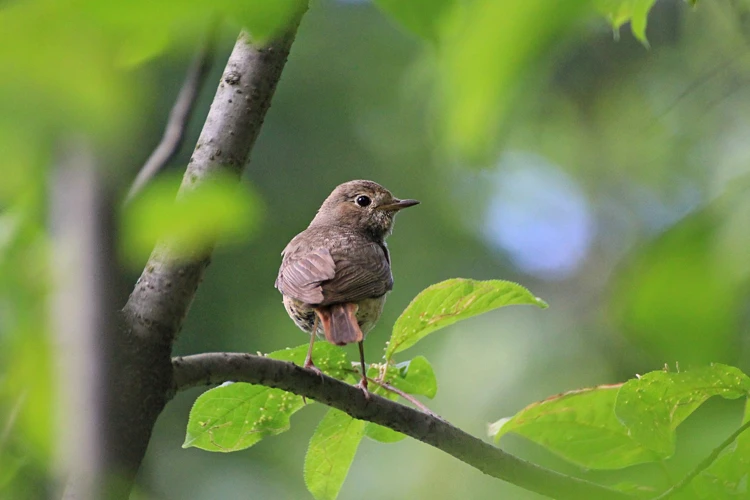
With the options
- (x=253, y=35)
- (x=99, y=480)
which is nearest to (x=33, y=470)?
(x=99, y=480)

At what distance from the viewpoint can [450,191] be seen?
9.66 meters

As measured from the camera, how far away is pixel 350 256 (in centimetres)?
424

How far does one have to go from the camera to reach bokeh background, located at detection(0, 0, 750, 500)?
68 cm

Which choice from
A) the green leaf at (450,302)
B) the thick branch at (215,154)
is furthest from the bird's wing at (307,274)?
the thick branch at (215,154)

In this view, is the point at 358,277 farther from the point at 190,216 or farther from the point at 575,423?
the point at 190,216

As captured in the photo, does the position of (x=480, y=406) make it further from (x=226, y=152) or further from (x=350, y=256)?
(x=226, y=152)

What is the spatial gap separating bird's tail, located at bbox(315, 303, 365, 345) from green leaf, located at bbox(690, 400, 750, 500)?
167cm

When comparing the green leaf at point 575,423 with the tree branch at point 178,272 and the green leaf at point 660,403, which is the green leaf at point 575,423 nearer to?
the green leaf at point 660,403

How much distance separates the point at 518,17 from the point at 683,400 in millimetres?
1288

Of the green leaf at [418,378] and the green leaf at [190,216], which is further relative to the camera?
the green leaf at [418,378]

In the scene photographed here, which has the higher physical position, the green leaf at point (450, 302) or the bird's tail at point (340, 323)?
the green leaf at point (450, 302)

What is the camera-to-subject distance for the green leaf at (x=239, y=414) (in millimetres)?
2299

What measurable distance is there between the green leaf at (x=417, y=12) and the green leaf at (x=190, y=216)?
23cm

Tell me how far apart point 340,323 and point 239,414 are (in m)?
1.20
